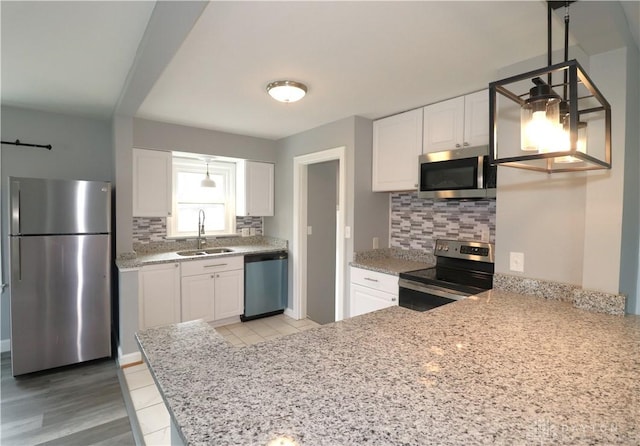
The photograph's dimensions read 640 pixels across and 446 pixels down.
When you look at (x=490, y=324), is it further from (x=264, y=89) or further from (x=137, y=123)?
(x=137, y=123)

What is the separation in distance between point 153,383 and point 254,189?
2367mm

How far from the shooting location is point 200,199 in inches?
165

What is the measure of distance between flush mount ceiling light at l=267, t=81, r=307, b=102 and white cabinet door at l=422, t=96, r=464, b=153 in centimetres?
112

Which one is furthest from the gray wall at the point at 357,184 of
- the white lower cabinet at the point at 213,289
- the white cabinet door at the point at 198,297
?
the white cabinet door at the point at 198,297

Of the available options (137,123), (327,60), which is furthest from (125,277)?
(327,60)

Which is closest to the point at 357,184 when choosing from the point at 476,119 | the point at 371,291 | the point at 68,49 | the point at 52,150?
the point at 371,291

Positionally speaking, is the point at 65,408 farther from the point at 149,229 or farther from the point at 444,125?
the point at 444,125

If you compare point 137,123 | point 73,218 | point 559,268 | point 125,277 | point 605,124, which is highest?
point 137,123

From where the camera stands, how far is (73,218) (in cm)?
275

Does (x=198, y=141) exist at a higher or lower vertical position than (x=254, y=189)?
higher

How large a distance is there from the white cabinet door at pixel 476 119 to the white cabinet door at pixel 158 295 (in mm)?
2990

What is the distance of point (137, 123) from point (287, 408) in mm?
3425

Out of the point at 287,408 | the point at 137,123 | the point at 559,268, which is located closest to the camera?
the point at 287,408

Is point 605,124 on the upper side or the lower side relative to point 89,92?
lower
